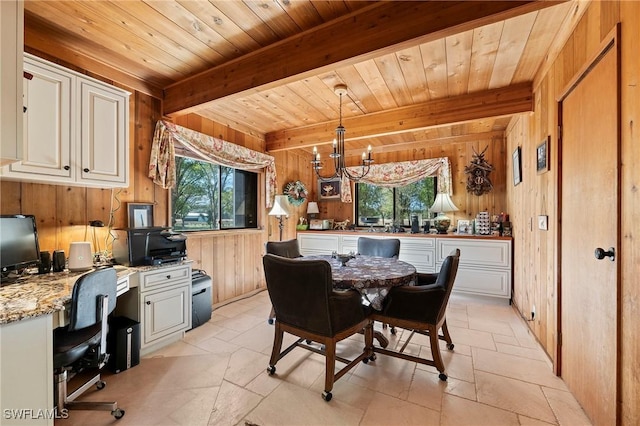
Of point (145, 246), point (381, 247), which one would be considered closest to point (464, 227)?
point (381, 247)

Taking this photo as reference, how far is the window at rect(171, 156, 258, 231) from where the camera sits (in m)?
3.26

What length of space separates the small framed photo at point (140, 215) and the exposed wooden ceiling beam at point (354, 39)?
3.96ft

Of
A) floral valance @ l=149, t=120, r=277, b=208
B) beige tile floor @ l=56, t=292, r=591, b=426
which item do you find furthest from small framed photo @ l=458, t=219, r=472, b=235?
floral valance @ l=149, t=120, r=277, b=208

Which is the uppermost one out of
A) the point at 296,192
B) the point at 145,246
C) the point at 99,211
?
the point at 296,192

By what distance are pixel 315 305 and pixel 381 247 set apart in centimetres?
175

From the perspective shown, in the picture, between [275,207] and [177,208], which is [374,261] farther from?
[177,208]

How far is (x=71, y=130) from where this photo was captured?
1.95 metres

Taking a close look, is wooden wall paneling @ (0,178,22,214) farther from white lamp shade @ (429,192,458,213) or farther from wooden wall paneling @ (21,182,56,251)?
white lamp shade @ (429,192,458,213)

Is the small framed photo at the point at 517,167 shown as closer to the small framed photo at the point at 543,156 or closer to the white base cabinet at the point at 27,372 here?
the small framed photo at the point at 543,156

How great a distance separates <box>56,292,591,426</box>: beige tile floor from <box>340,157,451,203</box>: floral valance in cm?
258

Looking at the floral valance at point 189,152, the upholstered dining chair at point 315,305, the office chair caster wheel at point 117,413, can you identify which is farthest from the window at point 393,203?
the office chair caster wheel at point 117,413

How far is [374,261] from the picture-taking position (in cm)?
263

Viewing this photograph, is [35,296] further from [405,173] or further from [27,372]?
[405,173]

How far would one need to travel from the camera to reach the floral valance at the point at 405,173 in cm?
447
